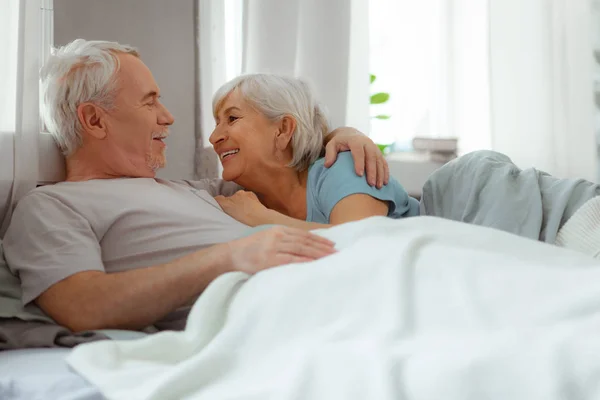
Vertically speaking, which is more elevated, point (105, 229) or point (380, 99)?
point (380, 99)

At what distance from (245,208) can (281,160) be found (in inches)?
5.7

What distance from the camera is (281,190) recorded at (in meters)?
1.25

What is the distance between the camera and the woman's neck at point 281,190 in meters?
1.23

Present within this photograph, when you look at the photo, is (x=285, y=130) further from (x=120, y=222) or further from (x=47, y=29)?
(x=47, y=29)

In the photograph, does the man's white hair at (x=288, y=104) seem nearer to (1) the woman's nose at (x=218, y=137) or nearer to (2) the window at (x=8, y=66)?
(1) the woman's nose at (x=218, y=137)

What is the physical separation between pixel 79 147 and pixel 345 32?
36.1 inches

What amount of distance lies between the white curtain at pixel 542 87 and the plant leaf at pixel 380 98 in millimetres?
317

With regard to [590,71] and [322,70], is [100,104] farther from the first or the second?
[590,71]

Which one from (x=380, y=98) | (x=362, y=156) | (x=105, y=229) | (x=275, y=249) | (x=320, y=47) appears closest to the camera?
(x=275, y=249)

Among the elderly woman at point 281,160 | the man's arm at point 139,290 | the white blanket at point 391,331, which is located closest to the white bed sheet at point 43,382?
the white blanket at point 391,331

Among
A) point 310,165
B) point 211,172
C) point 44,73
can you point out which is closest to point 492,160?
point 310,165

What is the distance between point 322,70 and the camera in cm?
178

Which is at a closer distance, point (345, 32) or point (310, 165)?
point (310, 165)

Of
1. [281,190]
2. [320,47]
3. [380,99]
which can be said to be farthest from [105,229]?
[380,99]
